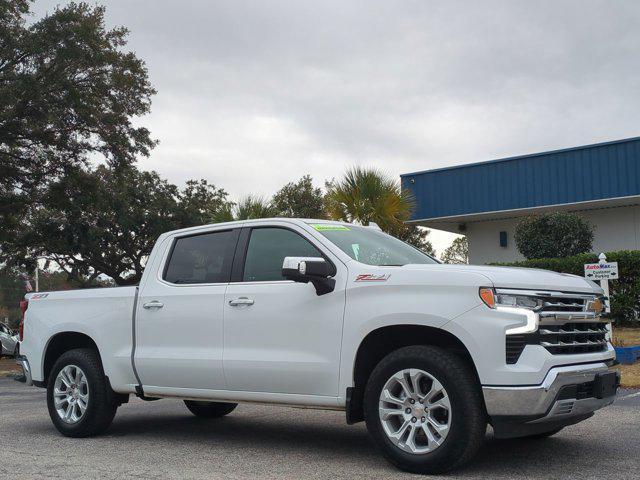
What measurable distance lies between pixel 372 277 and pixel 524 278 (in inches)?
43.8

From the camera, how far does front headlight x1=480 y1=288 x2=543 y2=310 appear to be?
539 cm

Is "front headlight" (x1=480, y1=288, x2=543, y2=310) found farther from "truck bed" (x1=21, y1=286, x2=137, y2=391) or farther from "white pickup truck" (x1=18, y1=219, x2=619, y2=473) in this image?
"truck bed" (x1=21, y1=286, x2=137, y2=391)

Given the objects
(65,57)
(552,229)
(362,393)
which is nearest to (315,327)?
(362,393)

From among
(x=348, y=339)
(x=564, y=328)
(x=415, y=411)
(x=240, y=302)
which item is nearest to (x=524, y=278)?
(x=564, y=328)

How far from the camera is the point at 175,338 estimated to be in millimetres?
7039

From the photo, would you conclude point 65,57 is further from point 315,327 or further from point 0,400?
point 315,327

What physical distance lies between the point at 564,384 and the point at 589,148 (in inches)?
711

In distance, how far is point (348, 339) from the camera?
598 cm

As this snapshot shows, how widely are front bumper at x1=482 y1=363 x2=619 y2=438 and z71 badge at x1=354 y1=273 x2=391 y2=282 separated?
1.11 metres

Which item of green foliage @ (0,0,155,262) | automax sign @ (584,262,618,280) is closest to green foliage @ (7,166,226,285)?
green foliage @ (0,0,155,262)

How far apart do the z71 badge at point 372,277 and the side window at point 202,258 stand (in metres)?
1.42

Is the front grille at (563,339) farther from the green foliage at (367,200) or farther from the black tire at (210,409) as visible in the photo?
the green foliage at (367,200)

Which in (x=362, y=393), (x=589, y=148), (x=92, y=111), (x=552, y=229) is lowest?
(x=362, y=393)

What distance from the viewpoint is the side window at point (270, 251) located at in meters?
6.63
